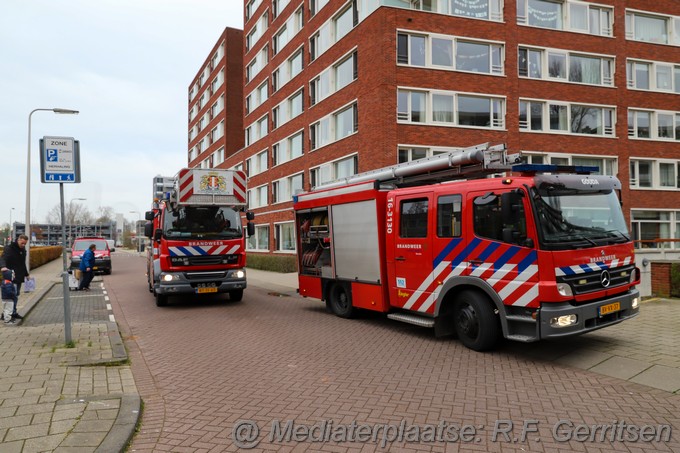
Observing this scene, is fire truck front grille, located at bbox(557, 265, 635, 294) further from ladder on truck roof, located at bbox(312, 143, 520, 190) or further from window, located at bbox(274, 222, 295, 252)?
window, located at bbox(274, 222, 295, 252)

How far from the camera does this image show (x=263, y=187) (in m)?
37.2

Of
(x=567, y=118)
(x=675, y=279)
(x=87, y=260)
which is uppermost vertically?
(x=567, y=118)

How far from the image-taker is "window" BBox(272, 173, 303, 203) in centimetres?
3128

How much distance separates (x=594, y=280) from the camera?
6.04 meters

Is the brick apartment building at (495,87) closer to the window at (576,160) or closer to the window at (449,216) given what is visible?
the window at (576,160)

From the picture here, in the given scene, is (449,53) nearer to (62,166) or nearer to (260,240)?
(62,166)

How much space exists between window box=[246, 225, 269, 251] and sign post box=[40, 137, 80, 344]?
28.6m

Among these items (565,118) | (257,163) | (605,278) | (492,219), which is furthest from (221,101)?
(605,278)

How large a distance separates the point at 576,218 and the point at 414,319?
9.34 ft

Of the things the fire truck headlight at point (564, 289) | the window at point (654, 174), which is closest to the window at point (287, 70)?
the window at point (654, 174)

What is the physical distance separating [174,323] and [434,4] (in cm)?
2001

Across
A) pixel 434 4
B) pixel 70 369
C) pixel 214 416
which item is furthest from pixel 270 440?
pixel 434 4

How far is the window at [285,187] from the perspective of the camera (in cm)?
3128

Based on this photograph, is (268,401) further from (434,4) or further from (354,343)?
(434,4)
